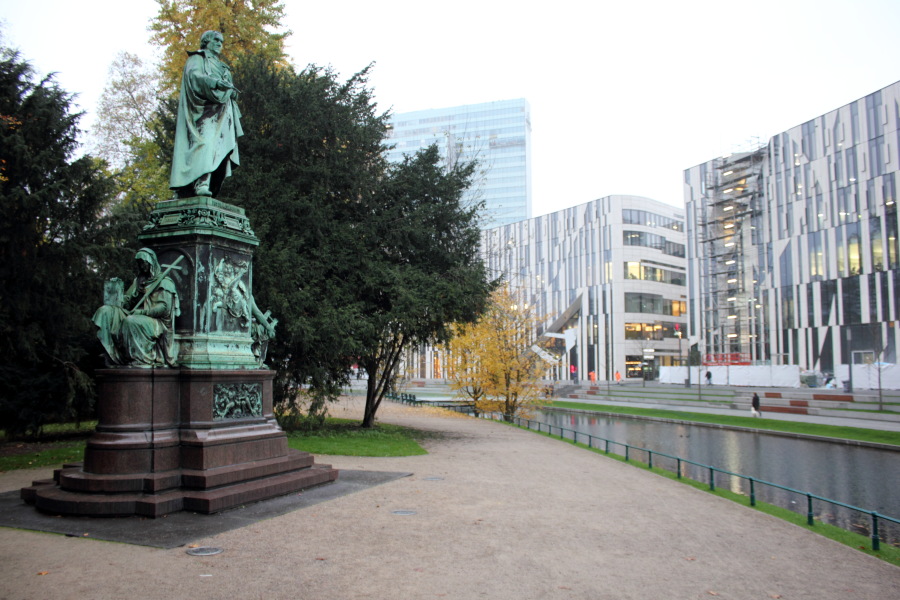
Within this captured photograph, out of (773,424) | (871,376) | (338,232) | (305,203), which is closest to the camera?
(305,203)

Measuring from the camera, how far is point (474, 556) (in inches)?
291

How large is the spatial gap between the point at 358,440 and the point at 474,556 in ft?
41.3

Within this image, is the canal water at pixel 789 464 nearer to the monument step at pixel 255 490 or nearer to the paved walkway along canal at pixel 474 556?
the paved walkway along canal at pixel 474 556

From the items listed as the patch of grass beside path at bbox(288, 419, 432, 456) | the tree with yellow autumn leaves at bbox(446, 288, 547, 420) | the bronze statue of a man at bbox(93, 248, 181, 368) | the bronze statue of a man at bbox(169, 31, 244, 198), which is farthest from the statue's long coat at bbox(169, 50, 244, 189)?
the tree with yellow autumn leaves at bbox(446, 288, 547, 420)

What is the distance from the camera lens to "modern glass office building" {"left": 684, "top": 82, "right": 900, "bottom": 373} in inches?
2077

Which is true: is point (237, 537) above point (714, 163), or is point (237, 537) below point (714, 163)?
below

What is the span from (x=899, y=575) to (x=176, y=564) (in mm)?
8196

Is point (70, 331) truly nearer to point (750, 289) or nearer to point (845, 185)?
point (845, 185)

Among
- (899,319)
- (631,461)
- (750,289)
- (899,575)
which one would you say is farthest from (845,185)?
(899,575)

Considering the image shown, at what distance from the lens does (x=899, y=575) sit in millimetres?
7703

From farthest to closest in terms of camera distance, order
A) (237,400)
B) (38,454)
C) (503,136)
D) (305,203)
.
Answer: (503,136) → (305,203) → (38,454) → (237,400)

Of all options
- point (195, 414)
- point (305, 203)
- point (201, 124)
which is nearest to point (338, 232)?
point (305, 203)

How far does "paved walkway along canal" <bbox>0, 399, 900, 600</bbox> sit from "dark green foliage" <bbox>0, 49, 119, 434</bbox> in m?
6.42

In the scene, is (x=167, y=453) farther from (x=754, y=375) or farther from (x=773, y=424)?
(x=754, y=375)
